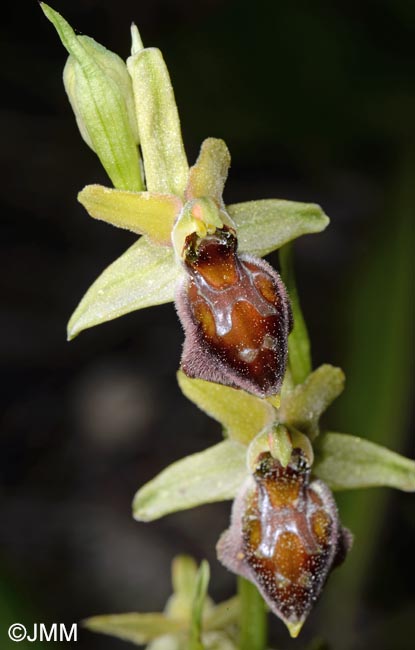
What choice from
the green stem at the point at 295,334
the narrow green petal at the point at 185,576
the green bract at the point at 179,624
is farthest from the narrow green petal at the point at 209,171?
the narrow green petal at the point at 185,576

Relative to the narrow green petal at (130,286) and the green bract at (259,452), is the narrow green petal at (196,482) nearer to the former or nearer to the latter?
the green bract at (259,452)

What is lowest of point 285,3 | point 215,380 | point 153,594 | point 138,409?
point 153,594

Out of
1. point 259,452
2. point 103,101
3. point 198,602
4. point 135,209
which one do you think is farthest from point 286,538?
point 103,101

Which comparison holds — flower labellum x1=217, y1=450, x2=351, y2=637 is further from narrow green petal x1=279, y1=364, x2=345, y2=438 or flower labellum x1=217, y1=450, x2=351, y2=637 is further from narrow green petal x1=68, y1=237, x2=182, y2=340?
narrow green petal x1=68, y1=237, x2=182, y2=340

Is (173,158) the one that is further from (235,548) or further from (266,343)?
(235,548)

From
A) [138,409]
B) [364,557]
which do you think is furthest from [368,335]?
[138,409]
